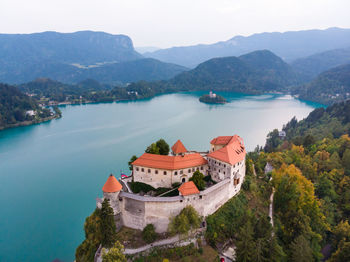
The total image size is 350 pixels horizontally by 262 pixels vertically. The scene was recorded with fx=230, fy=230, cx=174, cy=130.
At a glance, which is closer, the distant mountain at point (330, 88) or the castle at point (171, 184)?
the castle at point (171, 184)

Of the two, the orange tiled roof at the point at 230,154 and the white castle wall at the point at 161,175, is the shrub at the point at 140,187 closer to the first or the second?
the white castle wall at the point at 161,175

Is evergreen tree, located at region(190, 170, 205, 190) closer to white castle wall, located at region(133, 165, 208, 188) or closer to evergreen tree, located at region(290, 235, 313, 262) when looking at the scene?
white castle wall, located at region(133, 165, 208, 188)

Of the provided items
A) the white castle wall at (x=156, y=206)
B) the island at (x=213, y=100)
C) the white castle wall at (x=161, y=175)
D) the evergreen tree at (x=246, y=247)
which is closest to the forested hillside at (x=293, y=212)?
the evergreen tree at (x=246, y=247)

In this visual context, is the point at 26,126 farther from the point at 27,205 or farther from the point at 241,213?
the point at 241,213

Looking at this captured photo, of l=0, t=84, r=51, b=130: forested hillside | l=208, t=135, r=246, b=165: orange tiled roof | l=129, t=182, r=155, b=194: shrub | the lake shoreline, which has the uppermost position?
l=208, t=135, r=246, b=165: orange tiled roof

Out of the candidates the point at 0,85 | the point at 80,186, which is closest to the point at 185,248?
the point at 80,186

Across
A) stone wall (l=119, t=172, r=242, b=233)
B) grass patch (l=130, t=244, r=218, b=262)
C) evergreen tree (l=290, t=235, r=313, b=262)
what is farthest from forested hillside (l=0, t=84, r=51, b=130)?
evergreen tree (l=290, t=235, r=313, b=262)

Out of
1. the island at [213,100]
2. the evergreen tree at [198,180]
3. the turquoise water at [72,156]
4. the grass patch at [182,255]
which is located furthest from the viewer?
the island at [213,100]
